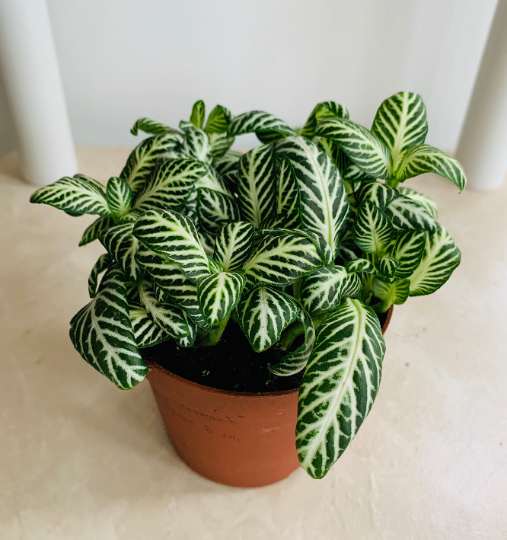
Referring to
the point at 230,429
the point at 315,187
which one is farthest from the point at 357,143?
the point at 230,429

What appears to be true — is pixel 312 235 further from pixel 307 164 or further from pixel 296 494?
pixel 296 494

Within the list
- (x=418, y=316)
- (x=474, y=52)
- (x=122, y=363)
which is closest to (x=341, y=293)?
(x=122, y=363)

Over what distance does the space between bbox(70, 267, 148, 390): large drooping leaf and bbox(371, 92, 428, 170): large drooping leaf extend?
0.40 meters

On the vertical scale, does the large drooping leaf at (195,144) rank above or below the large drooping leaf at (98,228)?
above

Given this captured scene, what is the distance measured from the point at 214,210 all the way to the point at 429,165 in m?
0.27

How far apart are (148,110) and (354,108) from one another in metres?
0.59

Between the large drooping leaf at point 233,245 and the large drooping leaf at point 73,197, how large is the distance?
0.15m

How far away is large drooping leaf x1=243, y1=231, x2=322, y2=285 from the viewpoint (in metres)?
Answer: 0.53

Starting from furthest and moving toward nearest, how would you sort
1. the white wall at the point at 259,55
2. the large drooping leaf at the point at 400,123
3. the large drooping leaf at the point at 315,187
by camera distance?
the white wall at the point at 259,55
the large drooping leaf at the point at 400,123
the large drooping leaf at the point at 315,187

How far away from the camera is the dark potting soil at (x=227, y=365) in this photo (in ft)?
2.13

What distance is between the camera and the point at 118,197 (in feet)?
2.07

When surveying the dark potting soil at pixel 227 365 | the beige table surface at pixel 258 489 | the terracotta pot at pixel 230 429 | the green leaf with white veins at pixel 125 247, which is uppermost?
the green leaf with white veins at pixel 125 247

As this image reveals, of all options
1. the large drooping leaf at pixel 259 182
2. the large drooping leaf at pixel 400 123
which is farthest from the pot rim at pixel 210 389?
the large drooping leaf at pixel 400 123

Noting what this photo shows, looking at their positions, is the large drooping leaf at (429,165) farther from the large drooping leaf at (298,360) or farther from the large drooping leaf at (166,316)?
the large drooping leaf at (166,316)
